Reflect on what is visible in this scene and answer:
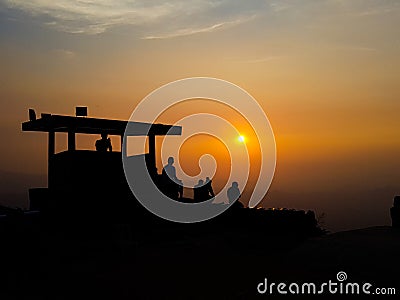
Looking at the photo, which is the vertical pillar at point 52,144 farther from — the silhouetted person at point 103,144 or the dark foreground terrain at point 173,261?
the dark foreground terrain at point 173,261

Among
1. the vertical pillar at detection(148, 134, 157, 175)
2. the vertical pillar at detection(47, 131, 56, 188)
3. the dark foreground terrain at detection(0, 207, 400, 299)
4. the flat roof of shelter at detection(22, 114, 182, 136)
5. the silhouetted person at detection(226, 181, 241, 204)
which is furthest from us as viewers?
the silhouetted person at detection(226, 181, 241, 204)

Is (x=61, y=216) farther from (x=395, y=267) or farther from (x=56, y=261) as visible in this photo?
(x=395, y=267)

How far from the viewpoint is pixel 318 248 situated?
47.5 feet

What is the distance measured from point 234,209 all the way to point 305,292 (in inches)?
322

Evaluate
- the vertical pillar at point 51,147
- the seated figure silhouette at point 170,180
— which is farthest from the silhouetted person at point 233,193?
the vertical pillar at point 51,147

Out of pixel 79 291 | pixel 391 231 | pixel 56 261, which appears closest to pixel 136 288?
pixel 79 291

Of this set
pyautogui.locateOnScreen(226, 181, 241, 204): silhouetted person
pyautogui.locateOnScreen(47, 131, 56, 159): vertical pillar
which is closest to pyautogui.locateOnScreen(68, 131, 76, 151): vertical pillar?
pyautogui.locateOnScreen(47, 131, 56, 159): vertical pillar

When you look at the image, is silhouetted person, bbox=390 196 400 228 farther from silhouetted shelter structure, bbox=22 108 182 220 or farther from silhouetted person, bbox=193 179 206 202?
silhouetted shelter structure, bbox=22 108 182 220

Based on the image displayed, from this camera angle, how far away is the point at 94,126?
17.8 m

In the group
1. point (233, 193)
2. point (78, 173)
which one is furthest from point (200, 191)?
point (78, 173)

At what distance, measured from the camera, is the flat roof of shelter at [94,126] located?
17016mm

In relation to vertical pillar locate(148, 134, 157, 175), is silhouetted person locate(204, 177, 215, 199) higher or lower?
lower

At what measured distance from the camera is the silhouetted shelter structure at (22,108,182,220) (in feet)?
55.9

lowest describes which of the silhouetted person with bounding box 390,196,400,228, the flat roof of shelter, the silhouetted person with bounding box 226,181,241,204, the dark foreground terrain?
the dark foreground terrain
